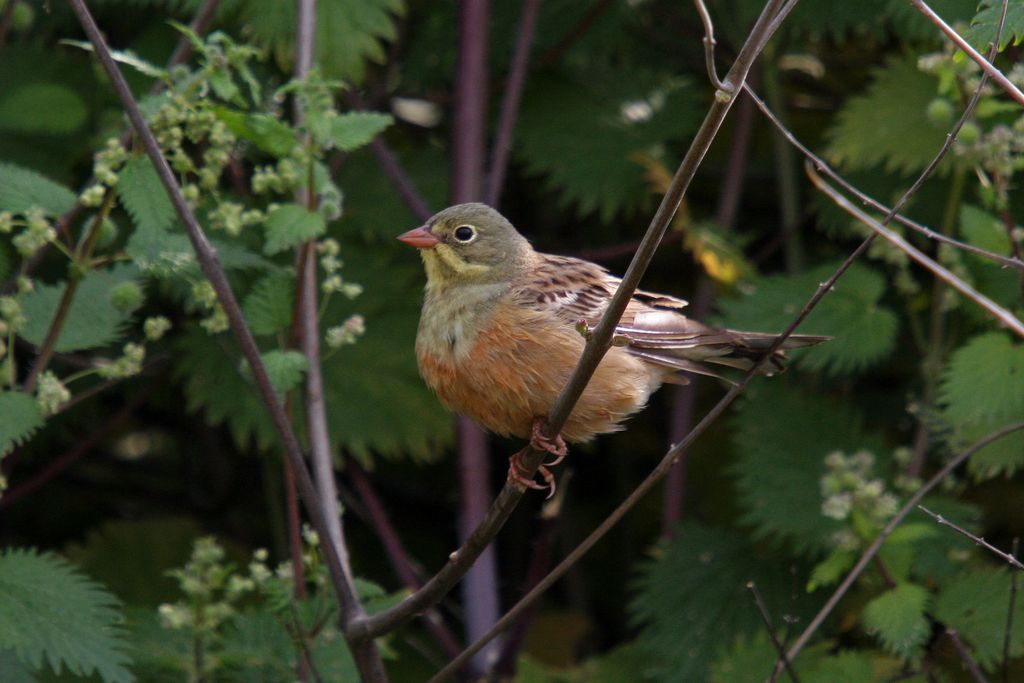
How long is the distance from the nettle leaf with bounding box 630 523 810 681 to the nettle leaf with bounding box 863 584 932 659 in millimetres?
769

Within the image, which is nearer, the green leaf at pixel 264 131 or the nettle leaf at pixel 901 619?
→ the green leaf at pixel 264 131

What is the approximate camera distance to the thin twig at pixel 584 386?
222cm

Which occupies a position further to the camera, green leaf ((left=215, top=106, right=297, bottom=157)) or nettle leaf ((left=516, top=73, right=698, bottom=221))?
nettle leaf ((left=516, top=73, right=698, bottom=221))

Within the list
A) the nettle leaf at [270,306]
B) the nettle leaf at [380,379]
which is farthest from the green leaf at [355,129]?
the nettle leaf at [380,379]

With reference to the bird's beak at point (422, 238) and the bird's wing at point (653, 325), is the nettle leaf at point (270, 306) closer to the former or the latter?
the bird's beak at point (422, 238)

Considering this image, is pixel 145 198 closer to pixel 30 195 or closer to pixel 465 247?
pixel 30 195

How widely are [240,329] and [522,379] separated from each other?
82 centimetres

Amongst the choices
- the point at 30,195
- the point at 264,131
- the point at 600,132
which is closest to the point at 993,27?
the point at 264,131

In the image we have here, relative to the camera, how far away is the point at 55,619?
3393mm

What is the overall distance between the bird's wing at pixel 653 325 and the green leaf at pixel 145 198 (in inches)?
44.1

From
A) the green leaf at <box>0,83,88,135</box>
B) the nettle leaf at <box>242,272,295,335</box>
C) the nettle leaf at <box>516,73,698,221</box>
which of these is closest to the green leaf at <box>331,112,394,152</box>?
the nettle leaf at <box>242,272,295,335</box>

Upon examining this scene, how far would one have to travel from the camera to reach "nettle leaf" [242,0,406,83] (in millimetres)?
4555

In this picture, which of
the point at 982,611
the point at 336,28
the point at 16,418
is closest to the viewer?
the point at 16,418

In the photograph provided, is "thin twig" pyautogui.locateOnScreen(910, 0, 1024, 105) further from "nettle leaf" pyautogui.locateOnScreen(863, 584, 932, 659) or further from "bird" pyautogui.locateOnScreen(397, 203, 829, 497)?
"nettle leaf" pyautogui.locateOnScreen(863, 584, 932, 659)
